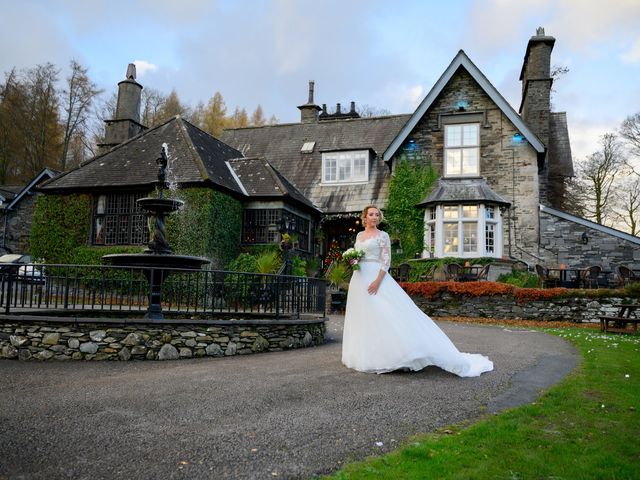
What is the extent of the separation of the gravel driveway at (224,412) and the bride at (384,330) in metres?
0.21

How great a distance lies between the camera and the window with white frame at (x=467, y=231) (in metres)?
20.8

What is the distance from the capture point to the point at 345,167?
25.3m

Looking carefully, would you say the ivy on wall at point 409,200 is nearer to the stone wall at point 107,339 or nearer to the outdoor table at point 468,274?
the outdoor table at point 468,274

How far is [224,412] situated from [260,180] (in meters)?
17.2

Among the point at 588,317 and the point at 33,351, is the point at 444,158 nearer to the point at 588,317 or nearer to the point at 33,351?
the point at 588,317

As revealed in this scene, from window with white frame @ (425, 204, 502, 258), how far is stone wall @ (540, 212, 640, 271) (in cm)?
212

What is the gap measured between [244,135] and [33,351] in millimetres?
22553

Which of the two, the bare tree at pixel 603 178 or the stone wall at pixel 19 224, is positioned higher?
the bare tree at pixel 603 178

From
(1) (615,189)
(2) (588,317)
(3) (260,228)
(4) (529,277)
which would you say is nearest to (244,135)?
(3) (260,228)

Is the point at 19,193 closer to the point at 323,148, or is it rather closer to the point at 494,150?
the point at 323,148

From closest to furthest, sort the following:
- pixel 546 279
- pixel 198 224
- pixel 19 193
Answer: pixel 198 224
pixel 546 279
pixel 19 193

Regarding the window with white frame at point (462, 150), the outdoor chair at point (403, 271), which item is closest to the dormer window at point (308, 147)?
the window with white frame at point (462, 150)

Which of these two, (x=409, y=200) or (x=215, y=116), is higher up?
(x=215, y=116)

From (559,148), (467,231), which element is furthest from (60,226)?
(559,148)
